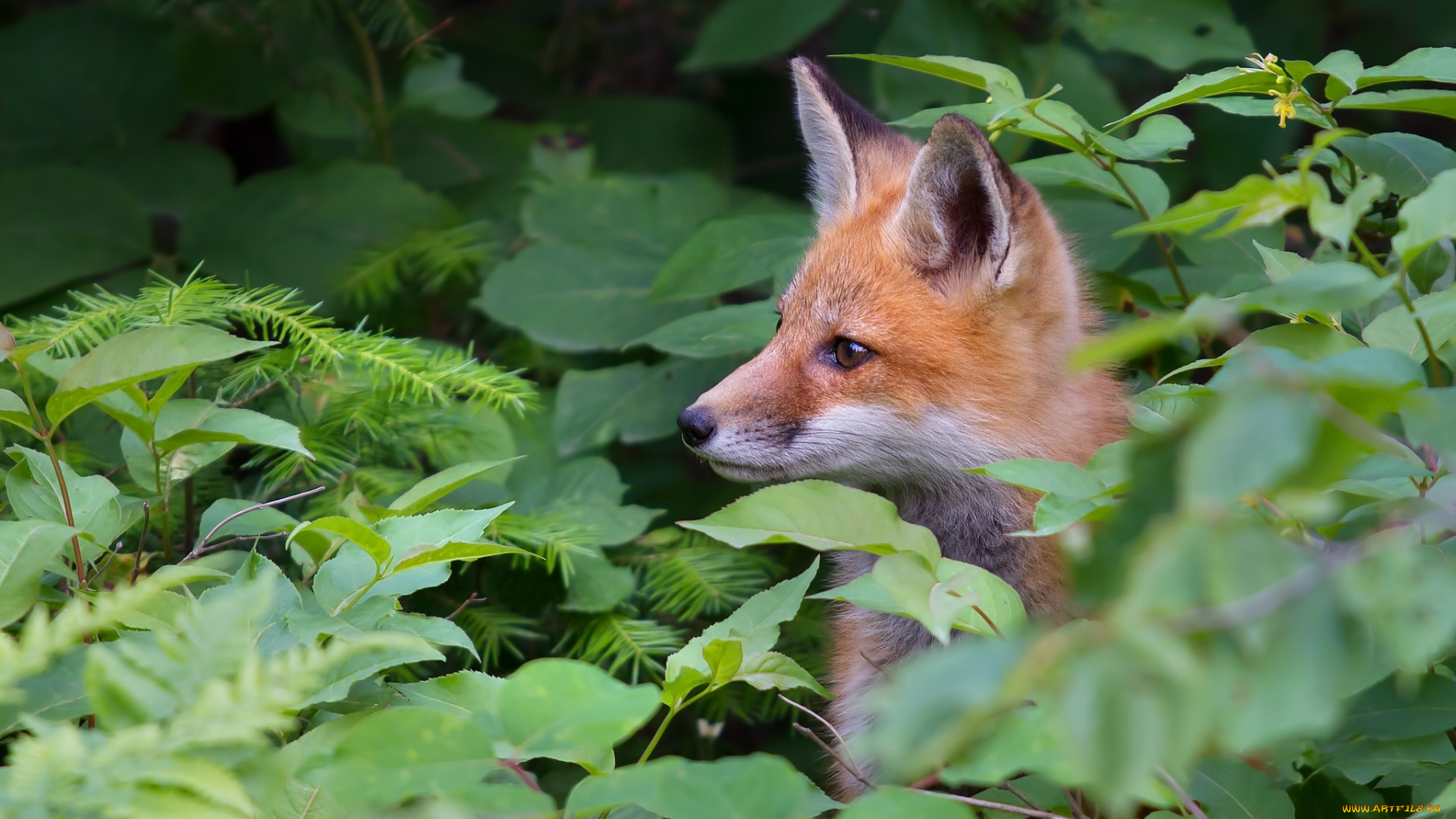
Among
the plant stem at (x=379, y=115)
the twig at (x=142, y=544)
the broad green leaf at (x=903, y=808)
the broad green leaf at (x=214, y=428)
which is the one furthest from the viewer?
the plant stem at (x=379, y=115)

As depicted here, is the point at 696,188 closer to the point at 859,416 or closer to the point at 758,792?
the point at 859,416

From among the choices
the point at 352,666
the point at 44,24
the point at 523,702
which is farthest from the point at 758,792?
the point at 44,24

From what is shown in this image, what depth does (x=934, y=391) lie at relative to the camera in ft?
7.30

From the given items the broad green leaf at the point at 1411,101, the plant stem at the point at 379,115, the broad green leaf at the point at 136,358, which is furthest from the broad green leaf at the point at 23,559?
the plant stem at the point at 379,115

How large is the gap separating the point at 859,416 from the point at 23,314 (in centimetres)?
243

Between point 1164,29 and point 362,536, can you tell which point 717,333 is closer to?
point 362,536

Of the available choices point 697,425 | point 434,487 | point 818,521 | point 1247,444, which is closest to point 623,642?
point 697,425

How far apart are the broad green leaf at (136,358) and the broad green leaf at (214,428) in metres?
0.15

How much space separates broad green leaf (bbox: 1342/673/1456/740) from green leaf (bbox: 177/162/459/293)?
275 cm

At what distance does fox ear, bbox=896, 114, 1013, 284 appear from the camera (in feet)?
6.76

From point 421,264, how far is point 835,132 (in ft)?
4.27

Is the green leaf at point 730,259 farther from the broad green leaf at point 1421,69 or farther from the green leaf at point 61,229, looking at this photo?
the green leaf at point 61,229

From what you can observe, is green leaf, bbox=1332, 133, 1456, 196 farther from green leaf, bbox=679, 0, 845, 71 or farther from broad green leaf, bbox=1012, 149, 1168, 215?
green leaf, bbox=679, 0, 845, 71

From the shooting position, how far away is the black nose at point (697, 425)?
226 centimetres
